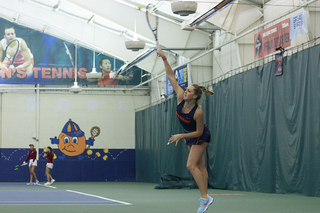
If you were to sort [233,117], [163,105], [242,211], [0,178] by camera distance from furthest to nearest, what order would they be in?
[0,178], [163,105], [233,117], [242,211]

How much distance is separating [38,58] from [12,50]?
130 cm

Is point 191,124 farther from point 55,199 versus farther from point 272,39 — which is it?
point 272,39

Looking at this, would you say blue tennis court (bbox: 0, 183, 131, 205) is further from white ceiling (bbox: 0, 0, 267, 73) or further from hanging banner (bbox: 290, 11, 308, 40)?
hanging banner (bbox: 290, 11, 308, 40)

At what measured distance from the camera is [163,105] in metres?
18.1

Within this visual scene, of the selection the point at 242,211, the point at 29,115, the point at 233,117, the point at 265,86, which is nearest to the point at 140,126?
the point at 29,115

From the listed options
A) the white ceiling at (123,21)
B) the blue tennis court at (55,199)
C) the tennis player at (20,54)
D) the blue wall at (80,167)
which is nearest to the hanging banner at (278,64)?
the white ceiling at (123,21)

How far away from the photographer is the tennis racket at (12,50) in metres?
22.8

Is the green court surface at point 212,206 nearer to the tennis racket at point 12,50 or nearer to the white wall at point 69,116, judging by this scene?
the white wall at point 69,116

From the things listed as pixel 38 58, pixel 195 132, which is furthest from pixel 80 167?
pixel 195 132

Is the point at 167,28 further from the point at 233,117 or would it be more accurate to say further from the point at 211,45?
the point at 233,117

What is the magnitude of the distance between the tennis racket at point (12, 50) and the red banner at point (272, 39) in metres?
14.3

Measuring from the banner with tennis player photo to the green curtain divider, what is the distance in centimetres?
888

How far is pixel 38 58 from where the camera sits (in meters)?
23.1

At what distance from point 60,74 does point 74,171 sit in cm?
488
